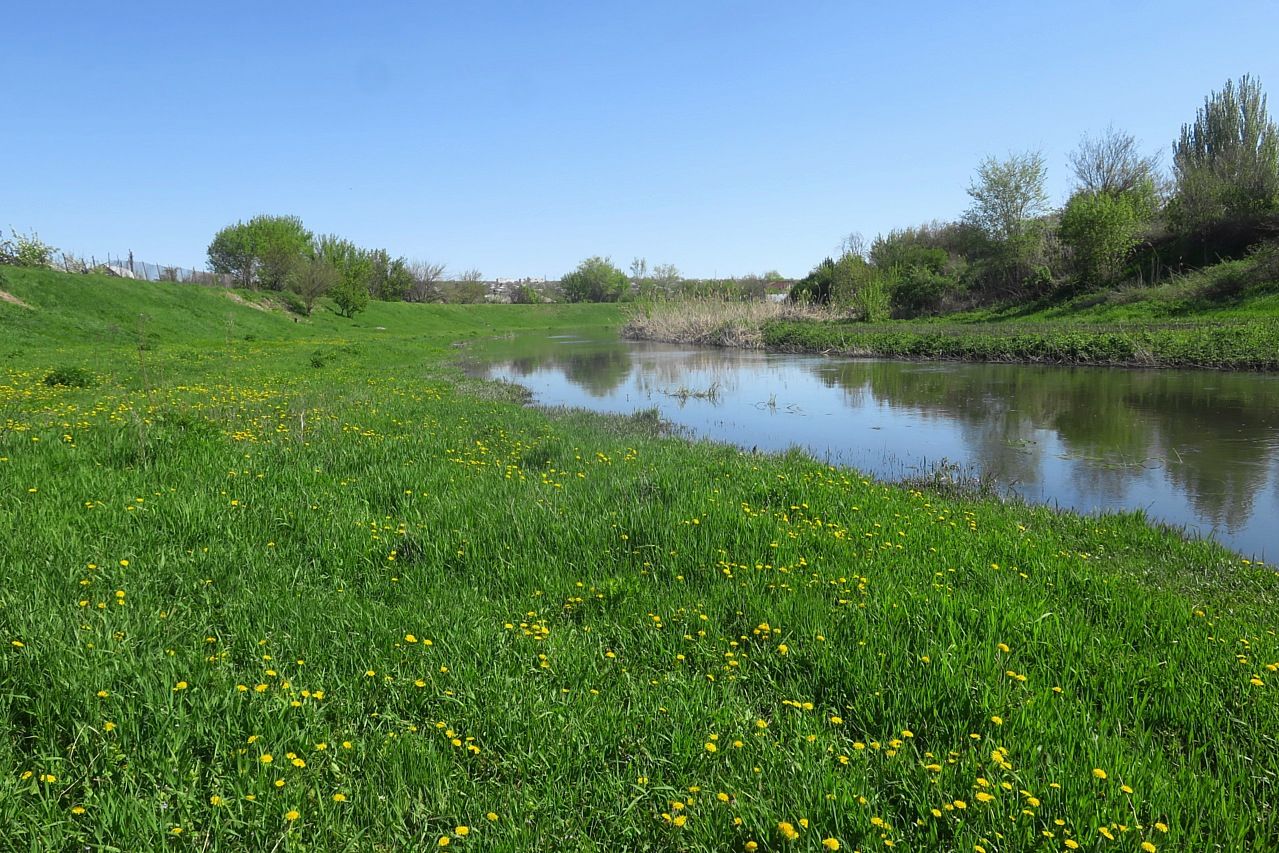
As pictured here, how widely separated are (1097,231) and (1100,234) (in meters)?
0.22

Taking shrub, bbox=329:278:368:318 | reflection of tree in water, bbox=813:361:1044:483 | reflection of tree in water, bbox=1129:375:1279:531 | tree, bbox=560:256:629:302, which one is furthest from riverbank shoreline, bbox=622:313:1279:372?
tree, bbox=560:256:629:302

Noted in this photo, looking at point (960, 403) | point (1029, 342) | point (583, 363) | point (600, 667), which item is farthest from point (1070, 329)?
point (600, 667)

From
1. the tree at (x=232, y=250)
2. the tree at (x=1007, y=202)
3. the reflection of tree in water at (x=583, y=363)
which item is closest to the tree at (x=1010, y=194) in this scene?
the tree at (x=1007, y=202)

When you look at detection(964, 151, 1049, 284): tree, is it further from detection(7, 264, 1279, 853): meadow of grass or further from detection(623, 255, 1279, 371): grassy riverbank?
detection(7, 264, 1279, 853): meadow of grass

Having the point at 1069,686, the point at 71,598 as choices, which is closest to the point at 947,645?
the point at 1069,686

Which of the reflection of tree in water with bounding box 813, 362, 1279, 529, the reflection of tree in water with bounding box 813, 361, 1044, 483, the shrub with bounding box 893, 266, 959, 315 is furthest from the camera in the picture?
the shrub with bounding box 893, 266, 959, 315

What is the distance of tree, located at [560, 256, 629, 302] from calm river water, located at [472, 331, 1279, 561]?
94.1 metres

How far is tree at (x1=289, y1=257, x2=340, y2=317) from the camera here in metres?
58.0

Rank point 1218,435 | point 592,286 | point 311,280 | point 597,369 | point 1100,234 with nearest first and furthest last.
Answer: point 1218,435, point 597,369, point 1100,234, point 311,280, point 592,286

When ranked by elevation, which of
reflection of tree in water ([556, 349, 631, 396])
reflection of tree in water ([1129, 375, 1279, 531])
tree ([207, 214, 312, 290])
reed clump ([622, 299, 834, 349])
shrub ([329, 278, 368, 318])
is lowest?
reflection of tree in water ([1129, 375, 1279, 531])

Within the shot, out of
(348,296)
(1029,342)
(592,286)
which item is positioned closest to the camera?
(1029,342)

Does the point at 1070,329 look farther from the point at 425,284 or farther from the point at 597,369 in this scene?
the point at 425,284

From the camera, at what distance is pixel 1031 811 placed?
96.6 inches

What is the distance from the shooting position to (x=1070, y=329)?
89.5ft
